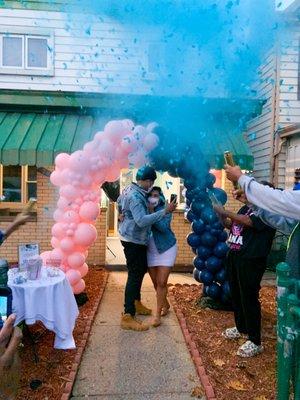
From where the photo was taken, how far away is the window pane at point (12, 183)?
26.8 feet

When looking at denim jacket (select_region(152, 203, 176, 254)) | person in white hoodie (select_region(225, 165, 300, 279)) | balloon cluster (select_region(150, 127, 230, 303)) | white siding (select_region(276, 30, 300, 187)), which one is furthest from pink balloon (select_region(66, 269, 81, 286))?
white siding (select_region(276, 30, 300, 187))

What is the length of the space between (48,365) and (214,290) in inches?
97.3

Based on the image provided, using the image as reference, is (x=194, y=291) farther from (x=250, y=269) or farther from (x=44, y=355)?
(x=44, y=355)

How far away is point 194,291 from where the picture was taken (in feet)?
21.0

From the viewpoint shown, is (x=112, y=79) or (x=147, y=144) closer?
(x=112, y=79)

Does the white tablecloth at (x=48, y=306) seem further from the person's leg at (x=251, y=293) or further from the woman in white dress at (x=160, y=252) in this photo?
the person's leg at (x=251, y=293)

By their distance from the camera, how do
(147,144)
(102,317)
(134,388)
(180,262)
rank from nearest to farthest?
(134,388) < (147,144) < (102,317) < (180,262)

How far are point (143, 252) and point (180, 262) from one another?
3.58 meters

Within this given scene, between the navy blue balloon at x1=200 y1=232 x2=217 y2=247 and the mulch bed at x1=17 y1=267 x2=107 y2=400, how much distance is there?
6.02 ft

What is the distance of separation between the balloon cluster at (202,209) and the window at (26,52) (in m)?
5.60

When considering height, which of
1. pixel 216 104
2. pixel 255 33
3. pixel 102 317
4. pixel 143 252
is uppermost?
pixel 255 33

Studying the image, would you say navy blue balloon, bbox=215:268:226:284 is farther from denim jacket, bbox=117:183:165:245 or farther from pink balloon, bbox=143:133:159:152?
pink balloon, bbox=143:133:159:152

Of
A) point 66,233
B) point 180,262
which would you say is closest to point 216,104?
point 66,233

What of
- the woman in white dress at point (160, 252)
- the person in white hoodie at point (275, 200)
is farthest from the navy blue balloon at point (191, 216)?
the person in white hoodie at point (275, 200)
